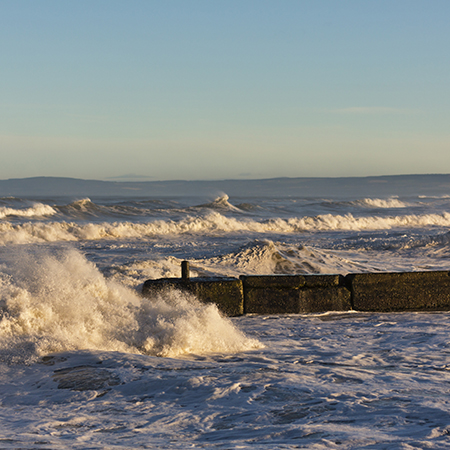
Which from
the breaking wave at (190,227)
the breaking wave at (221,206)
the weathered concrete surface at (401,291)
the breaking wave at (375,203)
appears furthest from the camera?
the breaking wave at (375,203)

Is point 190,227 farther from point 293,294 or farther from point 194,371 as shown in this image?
point 194,371

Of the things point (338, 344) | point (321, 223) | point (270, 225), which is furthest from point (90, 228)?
point (338, 344)

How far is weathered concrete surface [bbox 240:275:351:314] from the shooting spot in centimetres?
681

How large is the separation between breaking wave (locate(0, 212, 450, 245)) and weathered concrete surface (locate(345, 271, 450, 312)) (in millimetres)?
13300

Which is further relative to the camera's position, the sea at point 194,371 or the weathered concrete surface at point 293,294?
the weathered concrete surface at point 293,294

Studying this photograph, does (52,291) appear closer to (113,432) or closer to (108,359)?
(108,359)

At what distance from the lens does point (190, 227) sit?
23.2 meters

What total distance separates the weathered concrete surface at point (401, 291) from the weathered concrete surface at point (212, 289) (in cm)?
146

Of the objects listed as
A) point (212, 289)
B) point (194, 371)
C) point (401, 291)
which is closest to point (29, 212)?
point (212, 289)

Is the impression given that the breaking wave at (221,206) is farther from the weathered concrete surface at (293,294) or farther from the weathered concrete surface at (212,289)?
the weathered concrete surface at (212,289)

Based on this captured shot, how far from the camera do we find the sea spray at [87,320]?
16.0 feet

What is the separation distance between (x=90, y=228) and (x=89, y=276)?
14.3 m

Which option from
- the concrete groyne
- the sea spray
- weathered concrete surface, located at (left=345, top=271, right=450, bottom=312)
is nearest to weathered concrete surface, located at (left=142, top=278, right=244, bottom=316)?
the concrete groyne

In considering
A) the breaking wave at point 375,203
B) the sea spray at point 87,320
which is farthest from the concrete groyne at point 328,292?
the breaking wave at point 375,203
